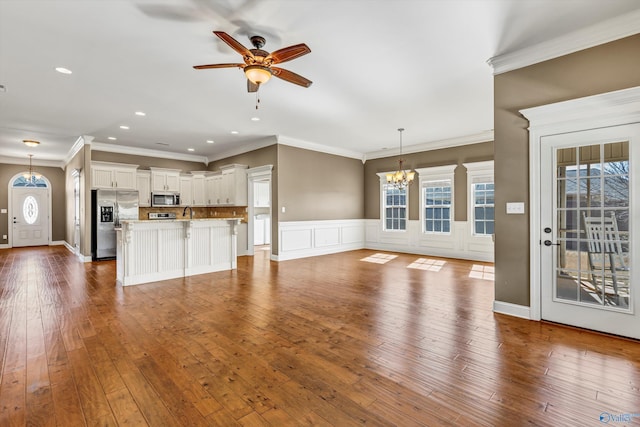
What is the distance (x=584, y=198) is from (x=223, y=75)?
4.45 metres

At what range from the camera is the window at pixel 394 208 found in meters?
8.52

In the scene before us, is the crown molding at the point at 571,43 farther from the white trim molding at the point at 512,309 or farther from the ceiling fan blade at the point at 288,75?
the white trim molding at the point at 512,309

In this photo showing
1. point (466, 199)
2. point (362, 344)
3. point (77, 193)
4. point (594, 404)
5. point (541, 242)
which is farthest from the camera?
point (77, 193)

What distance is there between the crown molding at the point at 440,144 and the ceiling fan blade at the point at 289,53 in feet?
18.8

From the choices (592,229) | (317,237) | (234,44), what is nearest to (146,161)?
(317,237)

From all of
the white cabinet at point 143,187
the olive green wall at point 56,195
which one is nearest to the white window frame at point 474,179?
the white cabinet at point 143,187

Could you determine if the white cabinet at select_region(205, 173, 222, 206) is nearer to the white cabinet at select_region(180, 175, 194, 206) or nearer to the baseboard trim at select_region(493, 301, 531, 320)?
the white cabinet at select_region(180, 175, 194, 206)

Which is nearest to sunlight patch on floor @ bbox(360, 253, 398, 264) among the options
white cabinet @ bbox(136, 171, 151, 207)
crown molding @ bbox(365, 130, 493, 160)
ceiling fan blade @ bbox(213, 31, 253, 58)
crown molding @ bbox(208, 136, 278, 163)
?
crown molding @ bbox(365, 130, 493, 160)

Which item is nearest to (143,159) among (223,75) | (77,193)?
(77,193)

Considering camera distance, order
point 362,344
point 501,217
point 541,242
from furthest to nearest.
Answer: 1. point 501,217
2. point 541,242
3. point 362,344

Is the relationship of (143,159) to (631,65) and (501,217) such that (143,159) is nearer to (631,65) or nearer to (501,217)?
(501,217)

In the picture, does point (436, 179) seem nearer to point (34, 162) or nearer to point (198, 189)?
point (198, 189)

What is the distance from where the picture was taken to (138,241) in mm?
4883

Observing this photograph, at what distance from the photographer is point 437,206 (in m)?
7.85
